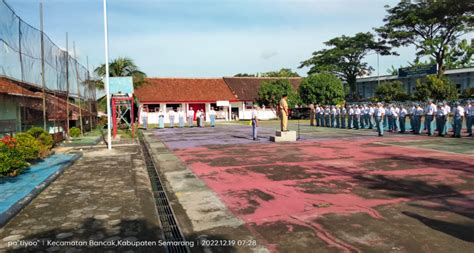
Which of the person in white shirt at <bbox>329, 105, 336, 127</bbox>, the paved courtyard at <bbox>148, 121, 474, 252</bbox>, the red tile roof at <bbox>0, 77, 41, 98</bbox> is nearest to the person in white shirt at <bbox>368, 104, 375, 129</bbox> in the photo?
the person in white shirt at <bbox>329, 105, 336, 127</bbox>

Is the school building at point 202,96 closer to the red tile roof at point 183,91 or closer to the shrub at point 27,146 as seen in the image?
the red tile roof at point 183,91

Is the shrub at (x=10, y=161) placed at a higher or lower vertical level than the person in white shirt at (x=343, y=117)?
lower

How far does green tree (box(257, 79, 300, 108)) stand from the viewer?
1649 inches

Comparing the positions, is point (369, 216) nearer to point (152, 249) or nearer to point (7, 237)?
point (152, 249)

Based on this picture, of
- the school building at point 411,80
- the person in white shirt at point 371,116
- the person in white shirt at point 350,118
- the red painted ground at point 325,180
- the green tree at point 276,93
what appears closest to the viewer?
the red painted ground at point 325,180

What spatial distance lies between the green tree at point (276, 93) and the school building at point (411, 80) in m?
13.3

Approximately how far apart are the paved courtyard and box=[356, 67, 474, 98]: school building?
32472mm

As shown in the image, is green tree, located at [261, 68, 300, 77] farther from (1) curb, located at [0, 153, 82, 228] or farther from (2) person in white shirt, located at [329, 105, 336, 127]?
(1) curb, located at [0, 153, 82, 228]

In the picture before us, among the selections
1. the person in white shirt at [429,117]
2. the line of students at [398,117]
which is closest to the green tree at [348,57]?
the line of students at [398,117]

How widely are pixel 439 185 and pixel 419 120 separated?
508 inches

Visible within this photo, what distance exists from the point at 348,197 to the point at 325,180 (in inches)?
57.8

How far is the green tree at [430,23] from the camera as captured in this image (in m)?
35.7

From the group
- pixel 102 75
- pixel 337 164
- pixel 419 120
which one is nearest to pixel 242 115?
pixel 102 75

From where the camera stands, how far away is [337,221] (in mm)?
5379
